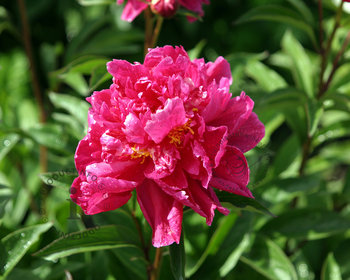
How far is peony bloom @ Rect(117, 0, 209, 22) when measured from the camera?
3.15ft

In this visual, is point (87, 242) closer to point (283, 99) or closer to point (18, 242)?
point (18, 242)

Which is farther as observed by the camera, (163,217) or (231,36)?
(231,36)

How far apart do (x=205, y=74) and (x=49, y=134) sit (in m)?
0.65

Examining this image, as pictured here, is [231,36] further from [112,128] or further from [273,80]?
[112,128]

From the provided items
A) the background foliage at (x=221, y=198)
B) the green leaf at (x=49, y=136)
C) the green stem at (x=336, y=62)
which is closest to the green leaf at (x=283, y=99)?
the background foliage at (x=221, y=198)

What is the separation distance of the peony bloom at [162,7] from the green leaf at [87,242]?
0.47 metres

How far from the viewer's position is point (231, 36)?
243cm

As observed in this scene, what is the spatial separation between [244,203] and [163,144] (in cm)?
18

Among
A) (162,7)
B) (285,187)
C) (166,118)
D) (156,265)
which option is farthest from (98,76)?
(285,187)

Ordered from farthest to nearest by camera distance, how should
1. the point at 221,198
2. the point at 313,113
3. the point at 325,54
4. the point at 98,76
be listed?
the point at 325,54 → the point at 313,113 → the point at 98,76 → the point at 221,198

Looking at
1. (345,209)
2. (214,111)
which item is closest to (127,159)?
(214,111)

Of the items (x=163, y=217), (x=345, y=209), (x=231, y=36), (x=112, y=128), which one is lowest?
(x=345, y=209)

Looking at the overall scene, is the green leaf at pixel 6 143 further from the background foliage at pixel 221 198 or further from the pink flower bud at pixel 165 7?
the pink flower bud at pixel 165 7

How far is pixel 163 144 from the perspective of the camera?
29.2 inches
